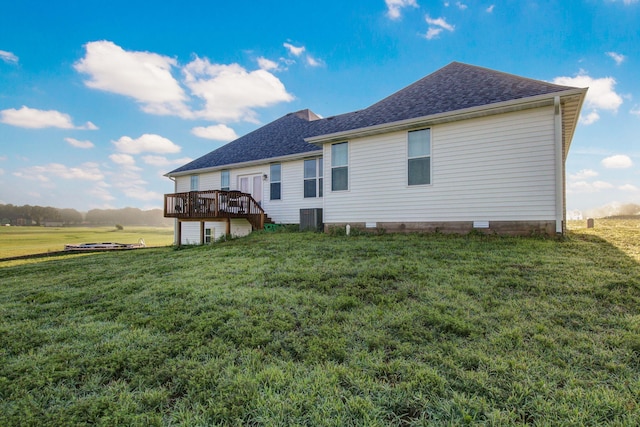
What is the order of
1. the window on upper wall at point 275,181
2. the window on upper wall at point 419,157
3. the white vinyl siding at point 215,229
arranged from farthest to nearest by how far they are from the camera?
the white vinyl siding at point 215,229 < the window on upper wall at point 275,181 < the window on upper wall at point 419,157

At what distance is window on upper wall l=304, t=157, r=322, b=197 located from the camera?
40.7 ft

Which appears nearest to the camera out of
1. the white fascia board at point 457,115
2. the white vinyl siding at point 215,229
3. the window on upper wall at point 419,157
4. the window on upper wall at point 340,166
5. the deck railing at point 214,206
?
the white fascia board at point 457,115

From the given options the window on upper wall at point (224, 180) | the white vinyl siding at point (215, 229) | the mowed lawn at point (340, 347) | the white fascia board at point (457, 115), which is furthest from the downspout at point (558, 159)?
the window on upper wall at point (224, 180)

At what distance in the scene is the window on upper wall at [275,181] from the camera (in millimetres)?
13641

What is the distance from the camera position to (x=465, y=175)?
329 inches

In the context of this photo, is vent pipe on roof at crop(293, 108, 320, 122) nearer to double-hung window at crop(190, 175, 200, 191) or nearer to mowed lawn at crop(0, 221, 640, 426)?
double-hung window at crop(190, 175, 200, 191)

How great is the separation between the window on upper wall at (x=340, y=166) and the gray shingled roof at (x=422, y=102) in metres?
0.61

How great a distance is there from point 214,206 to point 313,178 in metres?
4.37

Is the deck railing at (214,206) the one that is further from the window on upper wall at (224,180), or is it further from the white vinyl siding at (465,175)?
the white vinyl siding at (465,175)

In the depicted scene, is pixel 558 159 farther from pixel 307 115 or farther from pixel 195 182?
pixel 195 182

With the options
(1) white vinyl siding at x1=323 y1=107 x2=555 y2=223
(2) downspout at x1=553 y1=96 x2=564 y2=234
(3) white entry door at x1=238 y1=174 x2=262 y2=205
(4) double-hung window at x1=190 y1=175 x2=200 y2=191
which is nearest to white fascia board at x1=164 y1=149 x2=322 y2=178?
(4) double-hung window at x1=190 y1=175 x2=200 y2=191

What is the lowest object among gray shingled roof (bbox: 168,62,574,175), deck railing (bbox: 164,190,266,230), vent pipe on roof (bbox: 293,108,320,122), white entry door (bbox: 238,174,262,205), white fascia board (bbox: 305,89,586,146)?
deck railing (bbox: 164,190,266,230)

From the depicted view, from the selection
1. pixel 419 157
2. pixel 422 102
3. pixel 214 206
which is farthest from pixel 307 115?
pixel 419 157

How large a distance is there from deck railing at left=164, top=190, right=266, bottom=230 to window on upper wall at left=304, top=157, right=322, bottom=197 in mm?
2445
